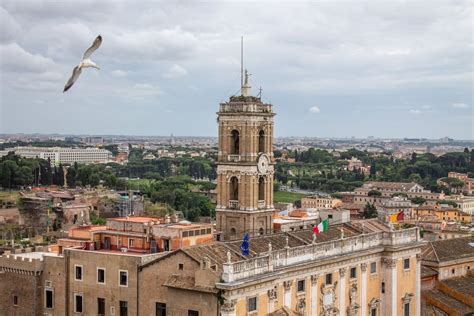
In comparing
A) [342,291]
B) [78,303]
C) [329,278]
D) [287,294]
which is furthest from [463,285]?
[78,303]

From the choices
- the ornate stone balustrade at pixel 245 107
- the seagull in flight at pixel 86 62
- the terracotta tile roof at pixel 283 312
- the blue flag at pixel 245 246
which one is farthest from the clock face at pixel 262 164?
the seagull in flight at pixel 86 62

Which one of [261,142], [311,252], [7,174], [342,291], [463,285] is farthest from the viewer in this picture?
[7,174]

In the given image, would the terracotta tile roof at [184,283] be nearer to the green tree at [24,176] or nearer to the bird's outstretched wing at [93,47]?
the bird's outstretched wing at [93,47]

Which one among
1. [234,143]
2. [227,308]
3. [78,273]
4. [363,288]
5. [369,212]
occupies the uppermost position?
[234,143]

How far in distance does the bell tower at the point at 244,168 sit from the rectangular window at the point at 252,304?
30.2ft

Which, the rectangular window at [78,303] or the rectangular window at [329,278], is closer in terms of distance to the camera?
the rectangular window at [78,303]

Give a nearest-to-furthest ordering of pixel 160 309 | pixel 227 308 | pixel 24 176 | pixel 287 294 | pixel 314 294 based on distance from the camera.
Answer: pixel 227 308
pixel 160 309
pixel 287 294
pixel 314 294
pixel 24 176

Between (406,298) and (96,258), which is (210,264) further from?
(406,298)

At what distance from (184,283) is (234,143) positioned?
43.3ft

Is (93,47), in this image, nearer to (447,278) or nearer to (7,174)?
(447,278)

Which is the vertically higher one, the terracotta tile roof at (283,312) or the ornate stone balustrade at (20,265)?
the ornate stone balustrade at (20,265)

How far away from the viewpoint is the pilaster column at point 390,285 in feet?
148

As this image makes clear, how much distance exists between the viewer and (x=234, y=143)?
150ft

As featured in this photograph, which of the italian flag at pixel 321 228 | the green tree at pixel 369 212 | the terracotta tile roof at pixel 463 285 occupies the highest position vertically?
the italian flag at pixel 321 228
